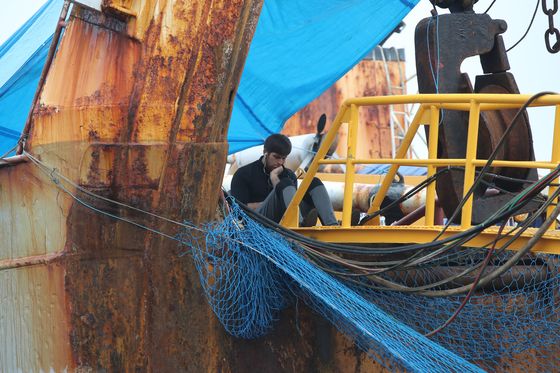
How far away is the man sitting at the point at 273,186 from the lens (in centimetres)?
632

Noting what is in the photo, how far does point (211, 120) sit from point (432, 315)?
1.83 metres

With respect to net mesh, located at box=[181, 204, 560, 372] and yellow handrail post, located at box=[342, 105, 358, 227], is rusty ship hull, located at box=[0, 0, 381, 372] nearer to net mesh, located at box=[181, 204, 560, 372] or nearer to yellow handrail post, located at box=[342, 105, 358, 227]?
net mesh, located at box=[181, 204, 560, 372]

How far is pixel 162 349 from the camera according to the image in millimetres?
4680

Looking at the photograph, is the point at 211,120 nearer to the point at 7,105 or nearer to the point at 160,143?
the point at 160,143

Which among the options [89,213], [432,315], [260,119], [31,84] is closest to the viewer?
[89,213]

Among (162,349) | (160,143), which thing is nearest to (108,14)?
(160,143)

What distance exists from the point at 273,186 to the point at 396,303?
2.18 m

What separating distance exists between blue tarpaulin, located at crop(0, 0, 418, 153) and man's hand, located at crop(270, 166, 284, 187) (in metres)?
3.39

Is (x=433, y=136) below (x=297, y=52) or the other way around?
below

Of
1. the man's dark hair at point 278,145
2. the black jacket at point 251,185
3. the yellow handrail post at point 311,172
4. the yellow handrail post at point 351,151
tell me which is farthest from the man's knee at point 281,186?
the yellow handrail post at point 351,151

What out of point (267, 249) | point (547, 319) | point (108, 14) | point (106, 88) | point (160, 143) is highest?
point (108, 14)

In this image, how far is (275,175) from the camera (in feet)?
22.9

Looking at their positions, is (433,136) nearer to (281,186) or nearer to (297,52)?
(281,186)

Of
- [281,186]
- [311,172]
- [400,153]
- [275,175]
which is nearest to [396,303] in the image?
[311,172]
